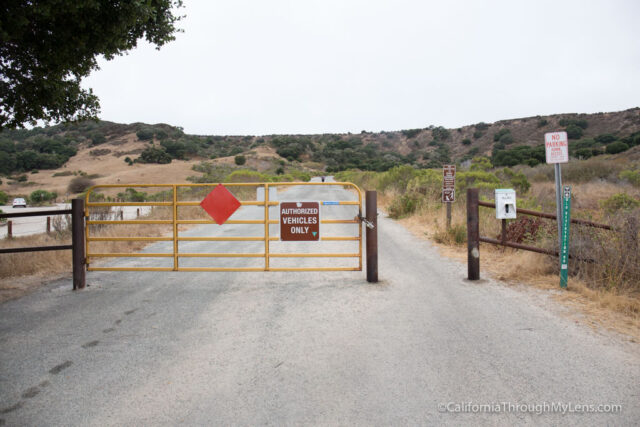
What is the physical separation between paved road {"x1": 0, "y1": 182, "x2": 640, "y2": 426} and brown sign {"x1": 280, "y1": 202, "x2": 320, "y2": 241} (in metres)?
0.94

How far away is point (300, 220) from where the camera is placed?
24.5 ft

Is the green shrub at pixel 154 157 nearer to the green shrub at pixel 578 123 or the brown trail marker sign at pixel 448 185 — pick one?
the green shrub at pixel 578 123

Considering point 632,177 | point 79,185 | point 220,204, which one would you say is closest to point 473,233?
point 220,204

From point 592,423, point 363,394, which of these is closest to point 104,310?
point 363,394

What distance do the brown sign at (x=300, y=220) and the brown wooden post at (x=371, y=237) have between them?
880mm

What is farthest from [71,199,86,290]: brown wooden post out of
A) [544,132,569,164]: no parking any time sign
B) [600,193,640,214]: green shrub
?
[600,193,640,214]: green shrub

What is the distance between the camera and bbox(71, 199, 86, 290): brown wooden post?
23.0ft

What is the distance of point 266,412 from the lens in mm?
3258

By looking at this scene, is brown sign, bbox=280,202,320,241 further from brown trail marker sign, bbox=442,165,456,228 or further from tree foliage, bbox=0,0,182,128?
brown trail marker sign, bbox=442,165,456,228

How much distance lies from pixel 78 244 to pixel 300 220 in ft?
11.8

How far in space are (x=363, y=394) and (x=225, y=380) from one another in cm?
120

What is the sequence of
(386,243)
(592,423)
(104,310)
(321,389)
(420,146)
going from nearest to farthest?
(592,423) < (321,389) < (104,310) < (386,243) < (420,146)

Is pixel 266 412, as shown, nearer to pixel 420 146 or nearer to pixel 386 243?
pixel 386 243

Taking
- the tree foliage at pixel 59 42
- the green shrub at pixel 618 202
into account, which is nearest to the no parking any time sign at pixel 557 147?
the tree foliage at pixel 59 42
